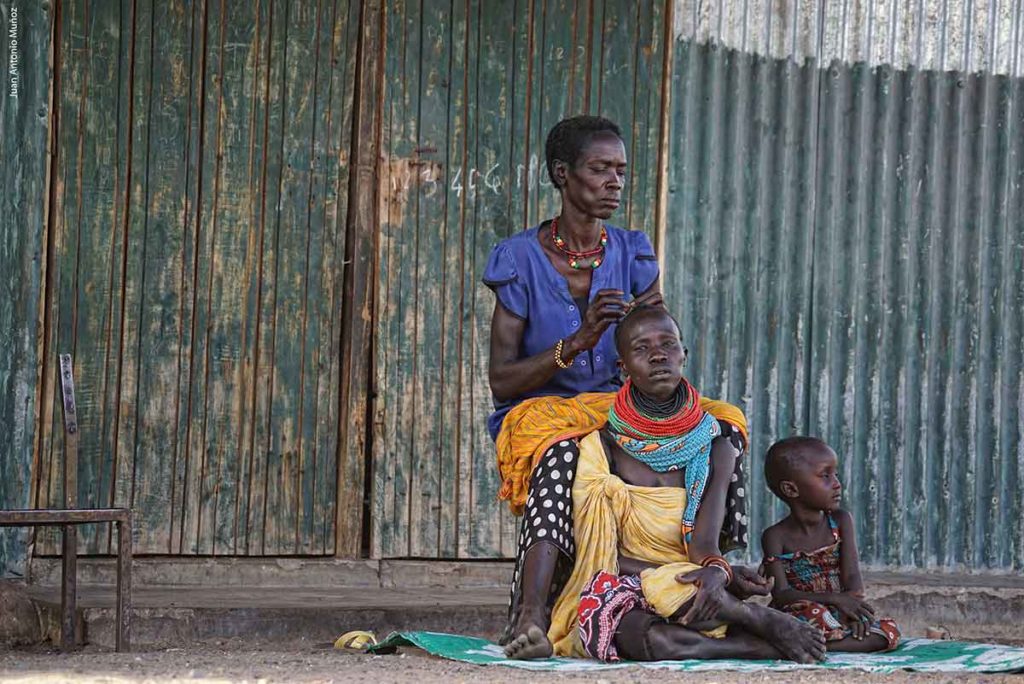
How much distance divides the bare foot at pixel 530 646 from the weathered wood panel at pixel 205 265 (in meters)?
2.19

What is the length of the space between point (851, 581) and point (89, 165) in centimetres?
343

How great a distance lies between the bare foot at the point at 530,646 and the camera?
4.69 m

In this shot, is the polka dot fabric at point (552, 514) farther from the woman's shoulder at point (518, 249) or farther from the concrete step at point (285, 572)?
the concrete step at point (285, 572)

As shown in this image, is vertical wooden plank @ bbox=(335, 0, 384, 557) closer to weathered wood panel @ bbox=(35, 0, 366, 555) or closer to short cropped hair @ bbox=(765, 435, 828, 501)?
weathered wood panel @ bbox=(35, 0, 366, 555)

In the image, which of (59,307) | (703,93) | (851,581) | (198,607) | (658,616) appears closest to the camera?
(658,616)

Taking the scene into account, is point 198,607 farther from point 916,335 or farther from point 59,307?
point 916,335

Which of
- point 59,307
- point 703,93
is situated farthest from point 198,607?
point 703,93

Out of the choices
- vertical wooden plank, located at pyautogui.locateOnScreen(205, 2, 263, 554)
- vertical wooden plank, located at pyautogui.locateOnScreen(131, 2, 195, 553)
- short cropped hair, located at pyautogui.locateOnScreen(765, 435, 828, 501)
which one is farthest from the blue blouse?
vertical wooden plank, located at pyautogui.locateOnScreen(131, 2, 195, 553)

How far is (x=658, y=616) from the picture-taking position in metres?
4.77

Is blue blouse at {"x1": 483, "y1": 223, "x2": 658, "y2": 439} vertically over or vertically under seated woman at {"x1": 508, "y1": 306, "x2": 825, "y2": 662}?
over

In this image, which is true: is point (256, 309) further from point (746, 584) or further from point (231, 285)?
point (746, 584)

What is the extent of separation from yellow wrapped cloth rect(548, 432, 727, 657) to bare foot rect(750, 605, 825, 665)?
1.02ft

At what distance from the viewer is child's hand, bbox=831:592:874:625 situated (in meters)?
5.02

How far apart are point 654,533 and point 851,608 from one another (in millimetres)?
671
